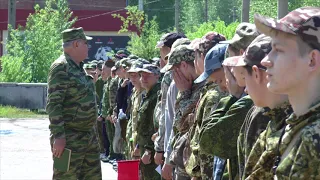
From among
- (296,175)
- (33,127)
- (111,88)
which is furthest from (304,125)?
(33,127)

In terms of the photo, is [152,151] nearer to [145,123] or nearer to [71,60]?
[145,123]

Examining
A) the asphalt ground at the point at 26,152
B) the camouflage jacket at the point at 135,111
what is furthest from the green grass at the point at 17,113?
the camouflage jacket at the point at 135,111

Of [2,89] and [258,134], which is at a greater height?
[258,134]

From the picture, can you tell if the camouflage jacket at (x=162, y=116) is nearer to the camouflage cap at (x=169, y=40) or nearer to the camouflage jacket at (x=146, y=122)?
the camouflage cap at (x=169, y=40)

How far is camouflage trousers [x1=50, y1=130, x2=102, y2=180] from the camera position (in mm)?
8094

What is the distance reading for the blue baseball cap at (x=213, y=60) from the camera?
18.7 ft

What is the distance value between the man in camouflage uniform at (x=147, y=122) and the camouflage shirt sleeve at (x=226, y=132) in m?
3.71

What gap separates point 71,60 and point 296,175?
214 inches

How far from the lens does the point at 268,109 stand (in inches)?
159

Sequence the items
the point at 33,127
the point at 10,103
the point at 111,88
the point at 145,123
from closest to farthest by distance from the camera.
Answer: the point at 145,123, the point at 111,88, the point at 33,127, the point at 10,103

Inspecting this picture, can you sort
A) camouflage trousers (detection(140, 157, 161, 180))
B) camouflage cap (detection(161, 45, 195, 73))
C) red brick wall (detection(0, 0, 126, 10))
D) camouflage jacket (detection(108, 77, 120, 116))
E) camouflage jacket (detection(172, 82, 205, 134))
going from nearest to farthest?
1. camouflage jacket (detection(172, 82, 205, 134))
2. camouflage cap (detection(161, 45, 195, 73))
3. camouflage trousers (detection(140, 157, 161, 180))
4. camouflage jacket (detection(108, 77, 120, 116))
5. red brick wall (detection(0, 0, 126, 10))

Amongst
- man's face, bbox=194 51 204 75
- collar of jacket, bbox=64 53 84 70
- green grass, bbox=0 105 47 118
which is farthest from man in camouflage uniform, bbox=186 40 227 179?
green grass, bbox=0 105 47 118

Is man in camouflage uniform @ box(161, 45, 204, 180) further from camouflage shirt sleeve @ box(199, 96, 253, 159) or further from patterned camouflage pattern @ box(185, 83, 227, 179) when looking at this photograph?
camouflage shirt sleeve @ box(199, 96, 253, 159)

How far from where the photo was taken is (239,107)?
4.83 m
